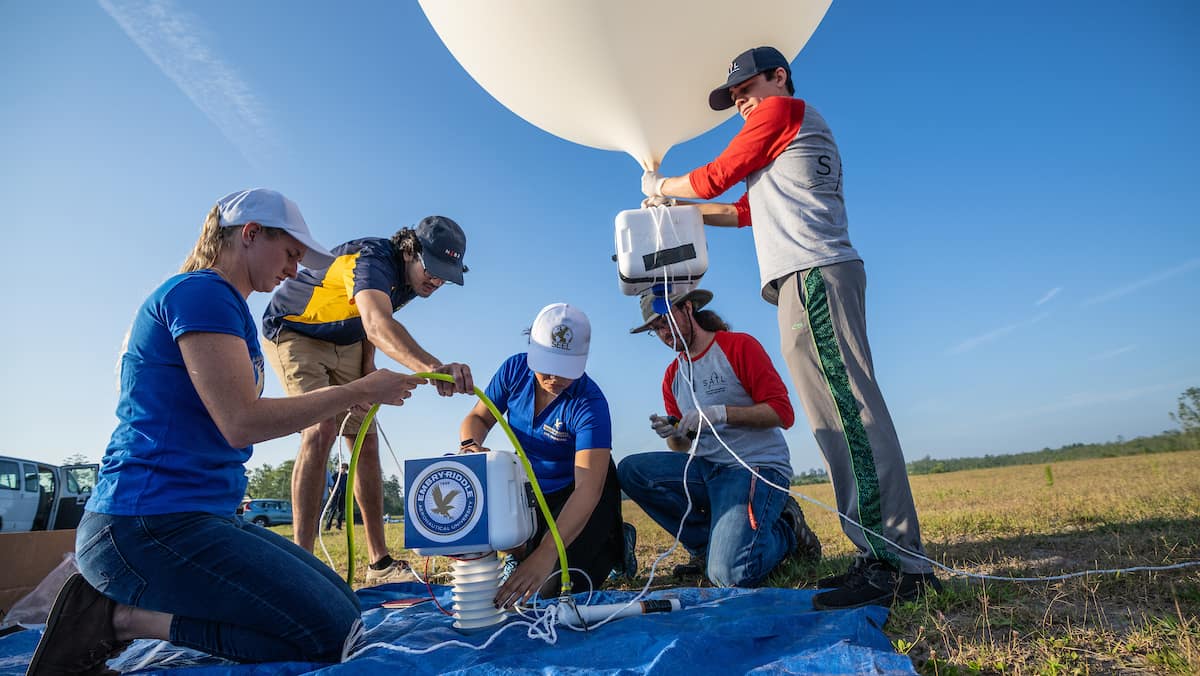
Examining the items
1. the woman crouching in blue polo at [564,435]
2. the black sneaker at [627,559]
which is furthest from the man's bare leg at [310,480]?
the black sneaker at [627,559]

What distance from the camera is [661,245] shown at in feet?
10.4

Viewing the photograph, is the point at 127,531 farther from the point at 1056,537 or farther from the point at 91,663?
the point at 1056,537

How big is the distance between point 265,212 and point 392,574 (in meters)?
2.35

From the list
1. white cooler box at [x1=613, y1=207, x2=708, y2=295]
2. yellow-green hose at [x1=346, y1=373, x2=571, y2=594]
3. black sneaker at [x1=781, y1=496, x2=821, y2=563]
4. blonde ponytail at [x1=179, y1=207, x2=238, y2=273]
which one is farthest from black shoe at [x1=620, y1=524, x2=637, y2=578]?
blonde ponytail at [x1=179, y1=207, x2=238, y2=273]

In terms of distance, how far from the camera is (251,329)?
6.91 ft

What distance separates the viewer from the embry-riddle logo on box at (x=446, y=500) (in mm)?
2117

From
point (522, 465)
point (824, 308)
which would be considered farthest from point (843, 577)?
point (522, 465)

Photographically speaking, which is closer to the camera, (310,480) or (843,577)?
(843,577)

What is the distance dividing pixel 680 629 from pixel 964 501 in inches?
251

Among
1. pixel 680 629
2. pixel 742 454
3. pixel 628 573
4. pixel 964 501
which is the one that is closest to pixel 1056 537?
pixel 742 454

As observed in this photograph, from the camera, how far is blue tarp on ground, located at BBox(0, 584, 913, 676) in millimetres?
1654

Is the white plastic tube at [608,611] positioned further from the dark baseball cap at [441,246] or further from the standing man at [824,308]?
the dark baseball cap at [441,246]

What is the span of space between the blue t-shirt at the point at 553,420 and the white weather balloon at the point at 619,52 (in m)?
1.49

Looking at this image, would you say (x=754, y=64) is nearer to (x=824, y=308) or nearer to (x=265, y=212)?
(x=824, y=308)
